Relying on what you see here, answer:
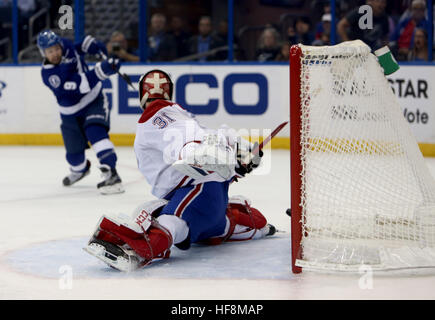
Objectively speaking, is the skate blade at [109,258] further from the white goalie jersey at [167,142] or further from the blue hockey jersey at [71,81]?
the blue hockey jersey at [71,81]

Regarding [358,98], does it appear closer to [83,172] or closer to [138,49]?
[83,172]

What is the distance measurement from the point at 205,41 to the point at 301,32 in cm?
97

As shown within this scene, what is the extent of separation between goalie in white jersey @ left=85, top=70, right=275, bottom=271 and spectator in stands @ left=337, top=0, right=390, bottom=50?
14.1ft

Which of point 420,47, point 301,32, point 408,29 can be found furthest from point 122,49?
point 420,47

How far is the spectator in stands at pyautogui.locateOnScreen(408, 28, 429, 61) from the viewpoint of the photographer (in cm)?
738

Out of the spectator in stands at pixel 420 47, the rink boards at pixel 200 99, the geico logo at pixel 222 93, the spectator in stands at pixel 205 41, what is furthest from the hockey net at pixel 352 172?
the spectator in stands at pixel 205 41

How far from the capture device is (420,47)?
7375 mm

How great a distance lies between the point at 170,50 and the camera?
8.51 m

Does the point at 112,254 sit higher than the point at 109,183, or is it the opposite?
the point at 112,254

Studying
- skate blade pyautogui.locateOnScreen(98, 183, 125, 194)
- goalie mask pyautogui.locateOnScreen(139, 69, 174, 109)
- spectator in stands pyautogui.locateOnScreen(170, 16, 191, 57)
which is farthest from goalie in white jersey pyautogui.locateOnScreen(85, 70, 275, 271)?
spectator in stands pyautogui.locateOnScreen(170, 16, 191, 57)

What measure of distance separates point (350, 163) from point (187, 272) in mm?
801

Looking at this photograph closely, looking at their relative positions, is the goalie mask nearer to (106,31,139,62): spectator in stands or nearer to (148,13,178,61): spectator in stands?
(148,13,178,61): spectator in stands

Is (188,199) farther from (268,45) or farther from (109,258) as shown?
(268,45)
